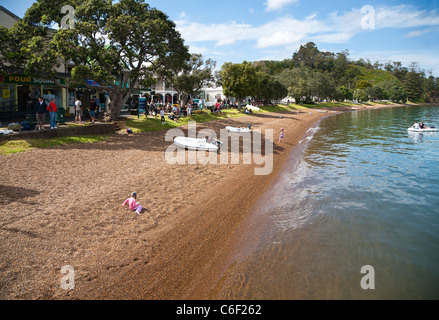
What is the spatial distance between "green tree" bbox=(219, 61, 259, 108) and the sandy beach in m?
36.9

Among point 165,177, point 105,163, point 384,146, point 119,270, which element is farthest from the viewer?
point 384,146

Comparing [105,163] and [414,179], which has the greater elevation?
[105,163]

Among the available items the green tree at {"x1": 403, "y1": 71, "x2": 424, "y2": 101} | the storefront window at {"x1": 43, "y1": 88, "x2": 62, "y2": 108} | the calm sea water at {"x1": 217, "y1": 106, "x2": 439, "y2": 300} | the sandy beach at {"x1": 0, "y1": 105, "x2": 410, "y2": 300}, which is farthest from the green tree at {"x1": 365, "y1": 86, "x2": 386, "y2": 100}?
the sandy beach at {"x1": 0, "y1": 105, "x2": 410, "y2": 300}

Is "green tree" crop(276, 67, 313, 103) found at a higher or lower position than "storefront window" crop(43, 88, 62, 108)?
higher

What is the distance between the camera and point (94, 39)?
24578 millimetres

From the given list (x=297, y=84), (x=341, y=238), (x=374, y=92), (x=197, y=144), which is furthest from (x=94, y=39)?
(x=374, y=92)

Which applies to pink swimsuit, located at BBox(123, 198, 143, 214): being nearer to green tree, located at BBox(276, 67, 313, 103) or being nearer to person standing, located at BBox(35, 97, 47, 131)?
person standing, located at BBox(35, 97, 47, 131)

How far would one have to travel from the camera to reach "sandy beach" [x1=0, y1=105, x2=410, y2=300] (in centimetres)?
742

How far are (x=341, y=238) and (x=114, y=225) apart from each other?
8.99 meters

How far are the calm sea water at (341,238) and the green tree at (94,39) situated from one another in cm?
1790
